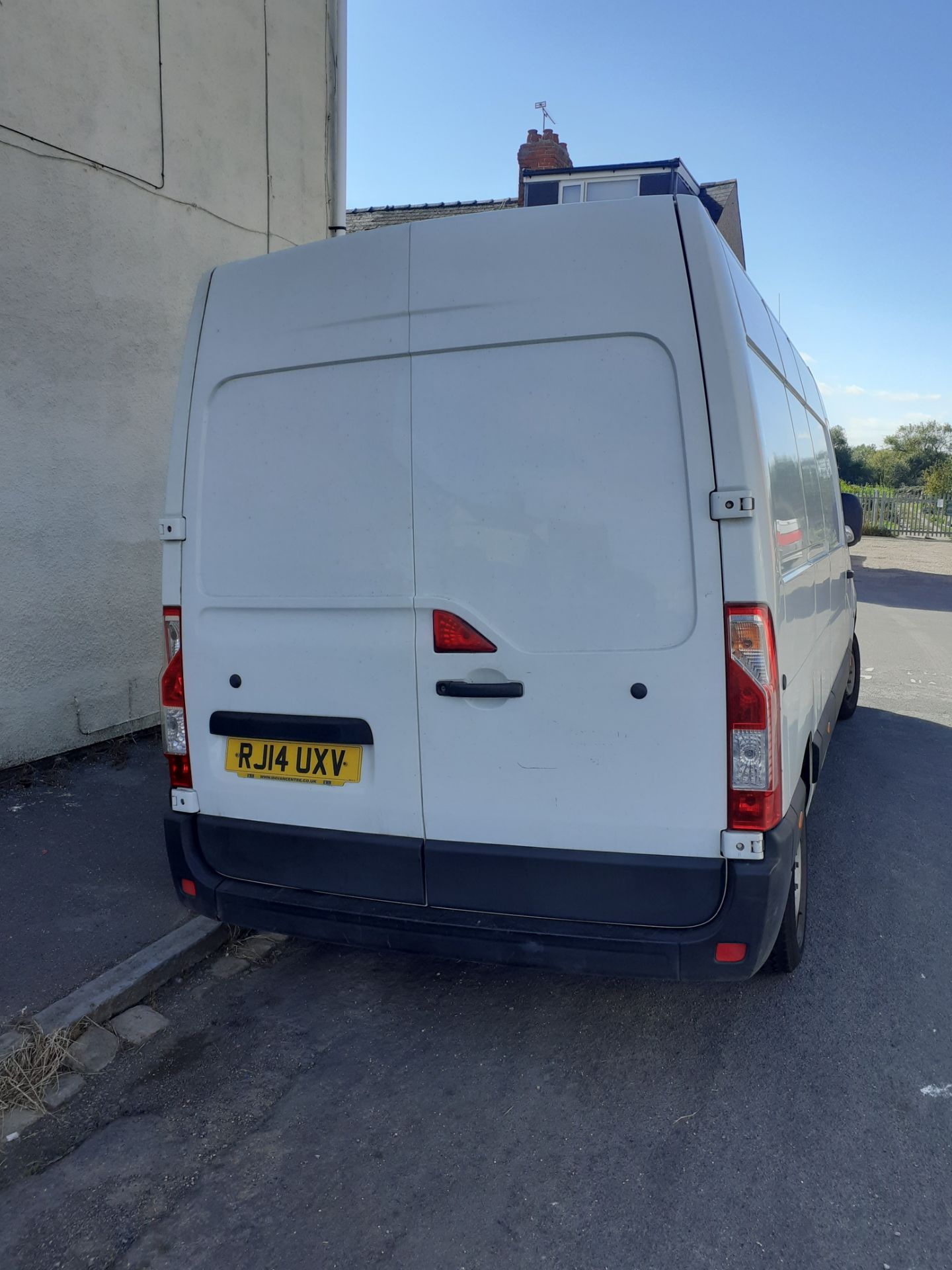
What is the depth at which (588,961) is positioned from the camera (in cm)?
280

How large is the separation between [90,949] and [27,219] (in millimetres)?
4175

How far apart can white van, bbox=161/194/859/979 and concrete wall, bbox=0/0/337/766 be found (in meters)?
2.83

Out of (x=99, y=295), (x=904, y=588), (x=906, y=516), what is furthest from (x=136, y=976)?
(x=906, y=516)

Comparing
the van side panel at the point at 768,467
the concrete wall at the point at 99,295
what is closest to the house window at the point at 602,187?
the concrete wall at the point at 99,295

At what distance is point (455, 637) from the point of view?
9.36 ft

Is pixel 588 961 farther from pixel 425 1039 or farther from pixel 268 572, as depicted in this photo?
pixel 268 572

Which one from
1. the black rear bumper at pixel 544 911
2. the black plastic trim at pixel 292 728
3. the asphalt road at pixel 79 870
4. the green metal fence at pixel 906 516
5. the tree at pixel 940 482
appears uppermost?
the tree at pixel 940 482

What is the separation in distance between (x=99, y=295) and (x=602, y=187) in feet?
71.5

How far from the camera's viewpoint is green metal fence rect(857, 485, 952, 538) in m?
32.6

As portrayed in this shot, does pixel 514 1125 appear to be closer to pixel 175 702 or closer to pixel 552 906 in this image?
pixel 552 906

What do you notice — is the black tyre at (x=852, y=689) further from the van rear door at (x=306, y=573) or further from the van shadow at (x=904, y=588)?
the van shadow at (x=904, y=588)

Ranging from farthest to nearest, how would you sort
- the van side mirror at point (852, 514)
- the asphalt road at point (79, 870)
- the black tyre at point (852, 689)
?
the black tyre at point (852, 689), the van side mirror at point (852, 514), the asphalt road at point (79, 870)

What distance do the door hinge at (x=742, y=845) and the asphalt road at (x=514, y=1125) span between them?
2.61 feet

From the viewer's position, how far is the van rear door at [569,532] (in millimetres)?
2633
